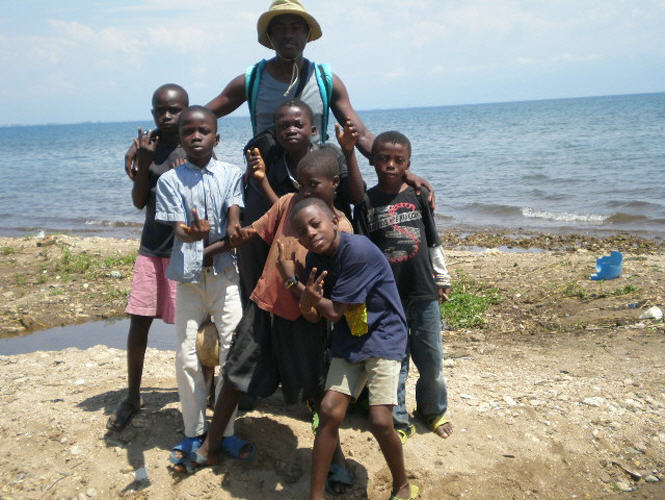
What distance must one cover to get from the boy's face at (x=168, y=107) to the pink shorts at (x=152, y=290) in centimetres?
80

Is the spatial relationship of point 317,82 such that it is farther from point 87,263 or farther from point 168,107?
point 87,263

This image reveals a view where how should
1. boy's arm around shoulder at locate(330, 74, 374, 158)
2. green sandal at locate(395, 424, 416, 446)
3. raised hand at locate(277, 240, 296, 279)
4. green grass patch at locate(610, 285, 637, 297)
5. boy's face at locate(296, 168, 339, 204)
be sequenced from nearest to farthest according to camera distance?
raised hand at locate(277, 240, 296, 279), boy's face at locate(296, 168, 339, 204), boy's arm around shoulder at locate(330, 74, 374, 158), green sandal at locate(395, 424, 416, 446), green grass patch at locate(610, 285, 637, 297)

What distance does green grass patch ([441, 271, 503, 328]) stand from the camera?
6.76 meters

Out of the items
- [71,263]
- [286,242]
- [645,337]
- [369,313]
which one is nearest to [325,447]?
[369,313]

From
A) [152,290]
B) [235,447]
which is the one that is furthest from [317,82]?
[235,447]

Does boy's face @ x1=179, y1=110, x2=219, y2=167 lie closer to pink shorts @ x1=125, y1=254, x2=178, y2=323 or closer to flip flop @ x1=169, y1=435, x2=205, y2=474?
pink shorts @ x1=125, y1=254, x2=178, y2=323

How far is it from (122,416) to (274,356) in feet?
4.10

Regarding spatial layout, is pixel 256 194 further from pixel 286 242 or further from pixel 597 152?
pixel 597 152

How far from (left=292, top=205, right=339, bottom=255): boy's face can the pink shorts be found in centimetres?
121

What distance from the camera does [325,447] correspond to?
116 inches

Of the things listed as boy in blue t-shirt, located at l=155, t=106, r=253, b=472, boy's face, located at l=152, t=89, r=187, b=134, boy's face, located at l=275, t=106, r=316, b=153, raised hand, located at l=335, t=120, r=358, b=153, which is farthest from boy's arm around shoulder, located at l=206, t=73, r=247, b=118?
raised hand, located at l=335, t=120, r=358, b=153

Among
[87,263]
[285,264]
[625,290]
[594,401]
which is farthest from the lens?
[87,263]

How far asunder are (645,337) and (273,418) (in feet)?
12.0

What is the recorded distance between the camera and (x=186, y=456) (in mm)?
3455
